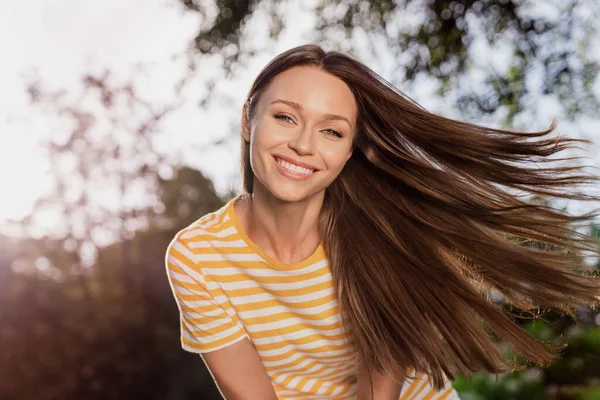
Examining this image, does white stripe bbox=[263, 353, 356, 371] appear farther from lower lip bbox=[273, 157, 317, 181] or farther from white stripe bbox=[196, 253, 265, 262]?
lower lip bbox=[273, 157, 317, 181]

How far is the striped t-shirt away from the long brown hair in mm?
87

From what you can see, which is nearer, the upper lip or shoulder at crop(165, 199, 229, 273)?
the upper lip

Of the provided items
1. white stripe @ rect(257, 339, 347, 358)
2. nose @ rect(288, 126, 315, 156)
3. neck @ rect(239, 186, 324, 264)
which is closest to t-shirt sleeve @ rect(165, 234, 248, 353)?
white stripe @ rect(257, 339, 347, 358)

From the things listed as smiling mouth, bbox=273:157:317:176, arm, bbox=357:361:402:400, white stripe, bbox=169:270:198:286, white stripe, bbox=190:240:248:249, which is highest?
smiling mouth, bbox=273:157:317:176

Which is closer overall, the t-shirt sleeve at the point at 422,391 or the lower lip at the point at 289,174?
the lower lip at the point at 289,174

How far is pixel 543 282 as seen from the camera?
3160mm

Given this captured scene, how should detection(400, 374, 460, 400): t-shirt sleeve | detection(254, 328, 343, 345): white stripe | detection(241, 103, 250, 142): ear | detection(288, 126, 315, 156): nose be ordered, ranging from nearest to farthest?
1. detection(288, 126, 315, 156): nose
2. detection(241, 103, 250, 142): ear
3. detection(254, 328, 343, 345): white stripe
4. detection(400, 374, 460, 400): t-shirt sleeve

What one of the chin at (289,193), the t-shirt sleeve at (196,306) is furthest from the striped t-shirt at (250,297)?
the chin at (289,193)

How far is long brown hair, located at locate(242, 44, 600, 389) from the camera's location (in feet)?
8.96

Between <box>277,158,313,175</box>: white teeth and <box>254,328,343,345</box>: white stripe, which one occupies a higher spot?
<box>277,158,313,175</box>: white teeth

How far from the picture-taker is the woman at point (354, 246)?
253 cm

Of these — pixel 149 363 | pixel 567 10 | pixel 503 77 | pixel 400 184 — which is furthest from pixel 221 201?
pixel 400 184

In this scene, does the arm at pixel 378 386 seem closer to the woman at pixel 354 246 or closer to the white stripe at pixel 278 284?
the woman at pixel 354 246

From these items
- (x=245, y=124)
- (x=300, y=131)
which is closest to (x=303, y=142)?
(x=300, y=131)
